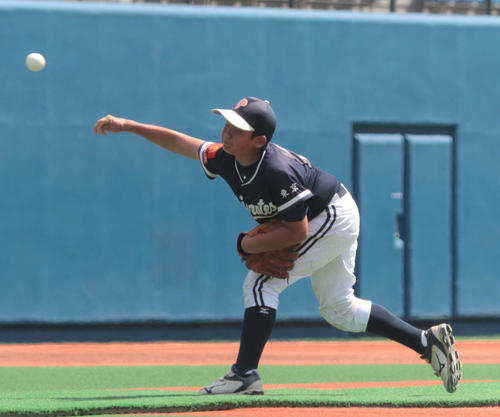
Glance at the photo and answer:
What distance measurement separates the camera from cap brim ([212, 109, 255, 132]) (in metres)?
5.03

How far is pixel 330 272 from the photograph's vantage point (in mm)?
5414

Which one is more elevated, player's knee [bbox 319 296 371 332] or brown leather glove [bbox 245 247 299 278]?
brown leather glove [bbox 245 247 299 278]

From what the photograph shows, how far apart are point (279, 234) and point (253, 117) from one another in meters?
0.63

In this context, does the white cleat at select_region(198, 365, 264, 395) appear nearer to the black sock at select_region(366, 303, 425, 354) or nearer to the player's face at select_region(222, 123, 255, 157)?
the black sock at select_region(366, 303, 425, 354)

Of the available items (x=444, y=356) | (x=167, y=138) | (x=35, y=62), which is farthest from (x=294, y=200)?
(x=35, y=62)

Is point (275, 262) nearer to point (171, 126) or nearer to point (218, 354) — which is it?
point (218, 354)

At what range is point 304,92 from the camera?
9.88 meters

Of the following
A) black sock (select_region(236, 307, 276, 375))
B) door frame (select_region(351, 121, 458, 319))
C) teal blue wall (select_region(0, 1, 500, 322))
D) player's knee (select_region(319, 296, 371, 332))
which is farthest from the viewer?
door frame (select_region(351, 121, 458, 319))

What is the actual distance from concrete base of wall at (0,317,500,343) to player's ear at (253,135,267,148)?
4.82 meters

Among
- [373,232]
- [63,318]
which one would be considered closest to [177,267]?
[63,318]

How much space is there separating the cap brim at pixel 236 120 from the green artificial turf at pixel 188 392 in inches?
55.4

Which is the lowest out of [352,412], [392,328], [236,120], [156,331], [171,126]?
[156,331]

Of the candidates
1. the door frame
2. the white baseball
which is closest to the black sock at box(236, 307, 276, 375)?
the white baseball

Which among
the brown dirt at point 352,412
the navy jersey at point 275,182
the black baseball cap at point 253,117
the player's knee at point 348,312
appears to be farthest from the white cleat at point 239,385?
the black baseball cap at point 253,117
